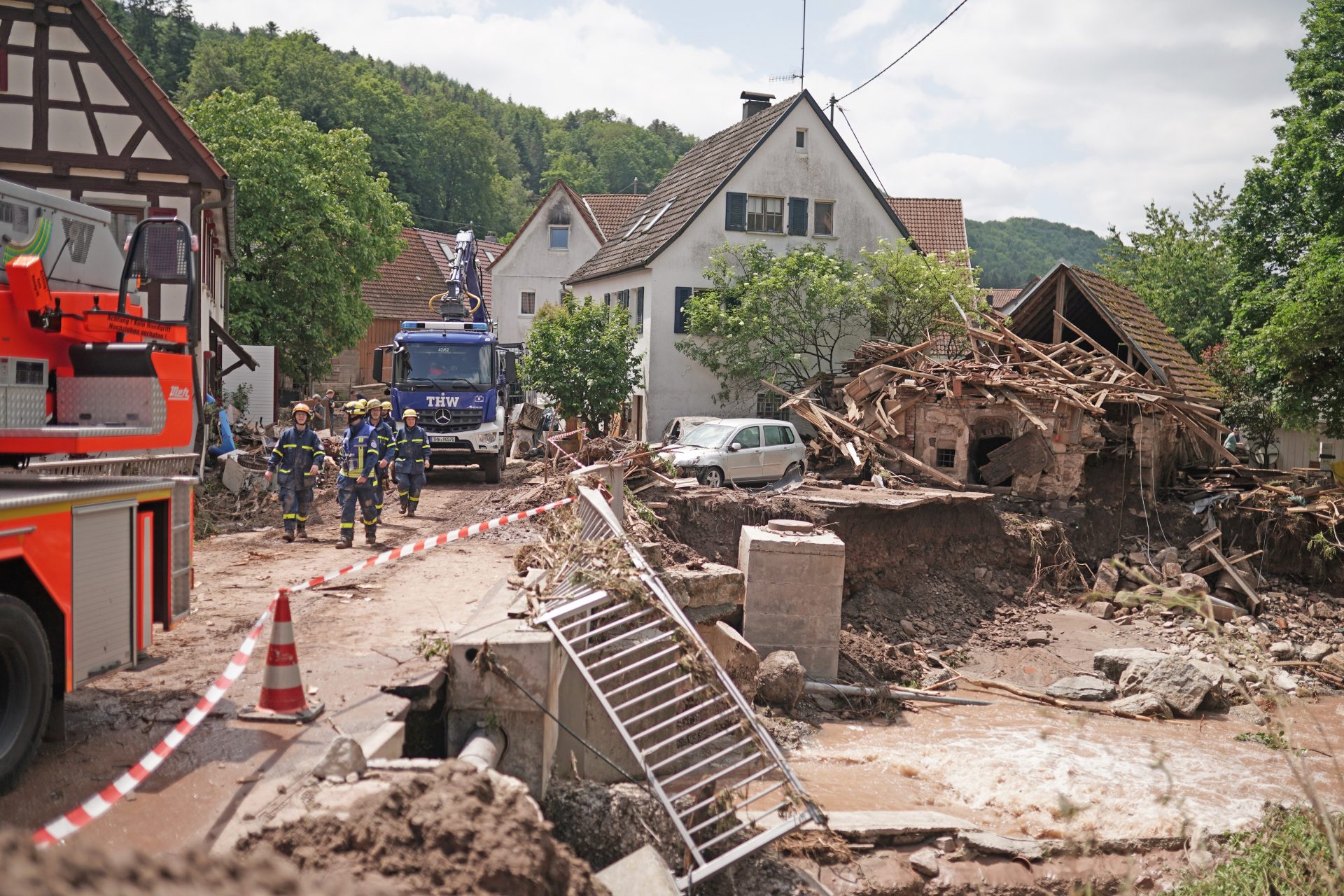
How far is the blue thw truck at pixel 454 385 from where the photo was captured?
1973 centimetres

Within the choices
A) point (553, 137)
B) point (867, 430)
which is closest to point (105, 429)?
point (867, 430)

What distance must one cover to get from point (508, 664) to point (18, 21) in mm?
16443

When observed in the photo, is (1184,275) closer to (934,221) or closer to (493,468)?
(934,221)

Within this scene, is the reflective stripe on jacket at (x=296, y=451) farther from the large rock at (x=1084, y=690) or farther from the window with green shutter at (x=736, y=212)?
the window with green shutter at (x=736, y=212)

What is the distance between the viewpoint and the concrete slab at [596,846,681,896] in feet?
19.8

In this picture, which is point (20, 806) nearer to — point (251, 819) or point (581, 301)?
point (251, 819)

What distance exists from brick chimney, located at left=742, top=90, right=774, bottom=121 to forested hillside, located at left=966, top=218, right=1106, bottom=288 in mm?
67481

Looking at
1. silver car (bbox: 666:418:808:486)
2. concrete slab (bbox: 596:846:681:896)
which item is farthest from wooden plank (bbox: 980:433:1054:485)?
concrete slab (bbox: 596:846:681:896)

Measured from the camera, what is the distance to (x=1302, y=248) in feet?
84.2

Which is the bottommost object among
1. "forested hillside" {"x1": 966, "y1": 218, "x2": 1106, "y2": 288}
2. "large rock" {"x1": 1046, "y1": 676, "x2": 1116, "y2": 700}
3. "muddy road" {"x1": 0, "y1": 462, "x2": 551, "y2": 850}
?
"large rock" {"x1": 1046, "y1": 676, "x2": 1116, "y2": 700}

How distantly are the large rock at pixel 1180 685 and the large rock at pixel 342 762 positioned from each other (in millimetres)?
11910

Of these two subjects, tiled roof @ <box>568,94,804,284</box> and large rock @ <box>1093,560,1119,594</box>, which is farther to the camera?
tiled roof @ <box>568,94,804,284</box>

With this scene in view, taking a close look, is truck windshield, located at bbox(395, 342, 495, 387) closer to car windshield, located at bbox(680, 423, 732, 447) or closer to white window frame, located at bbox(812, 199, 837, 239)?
car windshield, located at bbox(680, 423, 732, 447)

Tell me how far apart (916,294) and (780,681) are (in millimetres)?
17489
